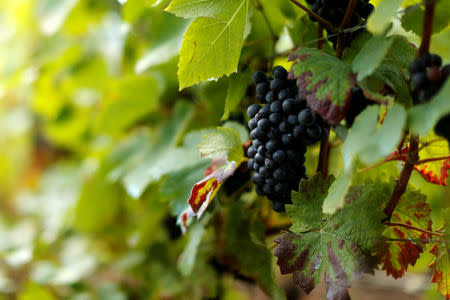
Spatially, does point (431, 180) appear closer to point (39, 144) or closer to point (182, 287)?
point (182, 287)

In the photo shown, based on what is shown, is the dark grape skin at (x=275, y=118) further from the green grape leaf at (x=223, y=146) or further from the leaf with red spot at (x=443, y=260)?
the leaf with red spot at (x=443, y=260)

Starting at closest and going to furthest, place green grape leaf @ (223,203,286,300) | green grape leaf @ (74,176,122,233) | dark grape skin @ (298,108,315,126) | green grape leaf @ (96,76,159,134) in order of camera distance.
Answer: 1. dark grape skin @ (298,108,315,126)
2. green grape leaf @ (223,203,286,300)
3. green grape leaf @ (96,76,159,134)
4. green grape leaf @ (74,176,122,233)

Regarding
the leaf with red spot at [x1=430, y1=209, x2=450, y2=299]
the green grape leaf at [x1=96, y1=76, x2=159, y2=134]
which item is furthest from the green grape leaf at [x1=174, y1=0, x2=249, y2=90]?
the green grape leaf at [x1=96, y1=76, x2=159, y2=134]

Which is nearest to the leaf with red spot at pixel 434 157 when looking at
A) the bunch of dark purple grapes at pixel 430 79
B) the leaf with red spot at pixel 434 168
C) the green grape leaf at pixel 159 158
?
the leaf with red spot at pixel 434 168

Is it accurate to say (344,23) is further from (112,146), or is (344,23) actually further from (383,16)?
(112,146)

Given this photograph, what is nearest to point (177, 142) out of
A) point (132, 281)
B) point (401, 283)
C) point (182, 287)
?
point (182, 287)

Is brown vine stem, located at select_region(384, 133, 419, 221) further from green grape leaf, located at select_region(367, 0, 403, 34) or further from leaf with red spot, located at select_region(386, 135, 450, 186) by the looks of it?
green grape leaf, located at select_region(367, 0, 403, 34)
